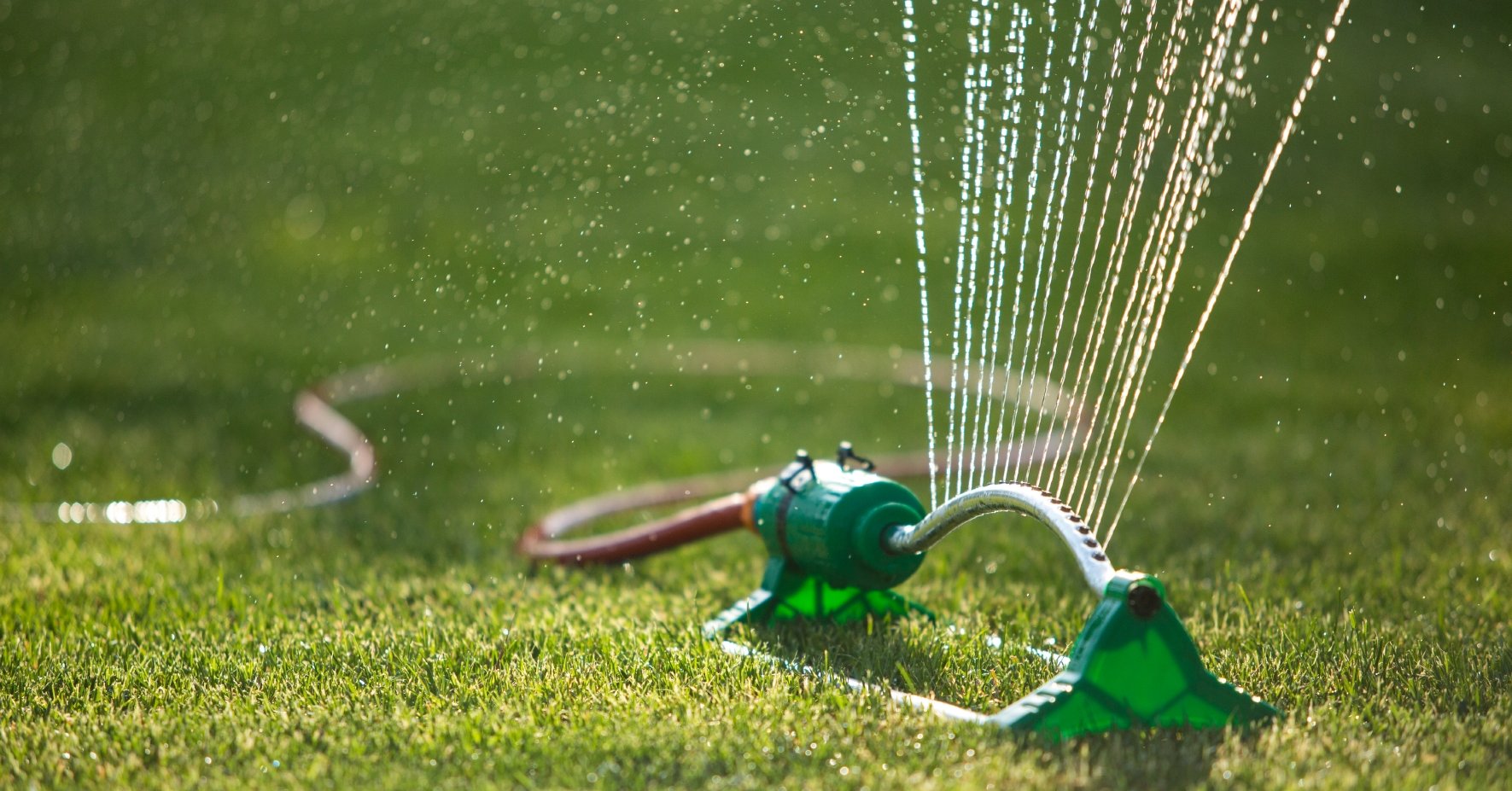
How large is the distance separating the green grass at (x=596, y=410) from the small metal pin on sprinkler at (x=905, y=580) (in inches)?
2.5

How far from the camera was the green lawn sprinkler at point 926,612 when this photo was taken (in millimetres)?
2227

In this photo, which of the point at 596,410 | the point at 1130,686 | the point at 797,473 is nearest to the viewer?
the point at 1130,686

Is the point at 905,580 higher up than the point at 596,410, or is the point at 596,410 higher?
the point at 905,580

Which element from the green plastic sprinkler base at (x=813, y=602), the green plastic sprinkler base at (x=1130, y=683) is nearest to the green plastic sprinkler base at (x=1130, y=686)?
the green plastic sprinkler base at (x=1130, y=683)

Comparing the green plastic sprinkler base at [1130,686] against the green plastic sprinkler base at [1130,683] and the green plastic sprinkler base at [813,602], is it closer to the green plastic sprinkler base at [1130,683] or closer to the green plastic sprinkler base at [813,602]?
the green plastic sprinkler base at [1130,683]

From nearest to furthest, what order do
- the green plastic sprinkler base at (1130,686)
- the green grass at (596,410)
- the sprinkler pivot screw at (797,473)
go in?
the green plastic sprinkler base at (1130,686) → the green grass at (596,410) → the sprinkler pivot screw at (797,473)

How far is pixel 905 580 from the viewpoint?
2.96m

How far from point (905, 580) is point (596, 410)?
2907 mm

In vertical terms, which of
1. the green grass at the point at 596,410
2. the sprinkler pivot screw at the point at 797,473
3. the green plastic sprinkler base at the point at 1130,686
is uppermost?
the sprinkler pivot screw at the point at 797,473

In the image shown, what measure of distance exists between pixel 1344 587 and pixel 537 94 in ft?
30.6

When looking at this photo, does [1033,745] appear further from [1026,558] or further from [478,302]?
[478,302]

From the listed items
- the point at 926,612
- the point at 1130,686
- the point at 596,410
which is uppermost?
the point at 1130,686

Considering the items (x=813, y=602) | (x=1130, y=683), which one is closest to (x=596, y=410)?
(x=813, y=602)

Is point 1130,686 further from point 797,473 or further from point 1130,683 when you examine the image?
point 797,473
